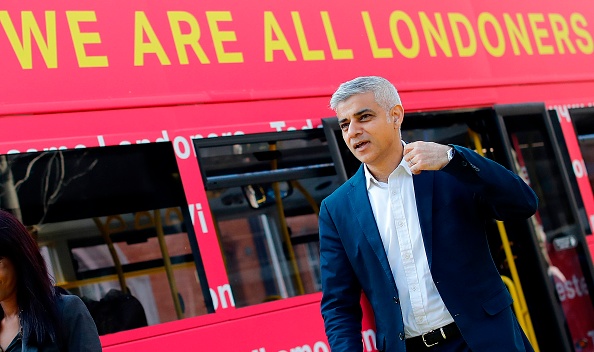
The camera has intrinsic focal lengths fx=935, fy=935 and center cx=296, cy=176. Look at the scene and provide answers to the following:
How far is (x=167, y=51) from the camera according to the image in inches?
175

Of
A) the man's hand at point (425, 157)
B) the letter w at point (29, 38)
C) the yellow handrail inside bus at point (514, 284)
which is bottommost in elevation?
the yellow handrail inside bus at point (514, 284)

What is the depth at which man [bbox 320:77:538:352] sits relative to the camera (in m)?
2.84

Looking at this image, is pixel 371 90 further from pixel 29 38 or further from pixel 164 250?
pixel 29 38

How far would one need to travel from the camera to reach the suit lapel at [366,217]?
2936 millimetres

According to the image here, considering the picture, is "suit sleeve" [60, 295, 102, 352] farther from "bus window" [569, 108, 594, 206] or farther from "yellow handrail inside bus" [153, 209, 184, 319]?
"bus window" [569, 108, 594, 206]

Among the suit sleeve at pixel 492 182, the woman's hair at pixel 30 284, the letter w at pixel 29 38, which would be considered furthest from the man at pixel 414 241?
the letter w at pixel 29 38

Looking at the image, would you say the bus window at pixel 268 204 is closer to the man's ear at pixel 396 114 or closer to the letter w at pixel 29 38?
the letter w at pixel 29 38

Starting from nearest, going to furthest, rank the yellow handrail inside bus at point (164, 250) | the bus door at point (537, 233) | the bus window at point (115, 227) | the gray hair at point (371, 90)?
the gray hair at point (371, 90) → the bus window at point (115, 227) → the yellow handrail inside bus at point (164, 250) → the bus door at point (537, 233)

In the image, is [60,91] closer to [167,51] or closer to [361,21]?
[167,51]

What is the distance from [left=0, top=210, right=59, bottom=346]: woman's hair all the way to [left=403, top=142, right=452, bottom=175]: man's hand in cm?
108

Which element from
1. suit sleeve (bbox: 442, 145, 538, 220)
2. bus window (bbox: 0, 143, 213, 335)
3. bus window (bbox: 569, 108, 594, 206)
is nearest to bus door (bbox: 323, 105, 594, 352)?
bus window (bbox: 569, 108, 594, 206)

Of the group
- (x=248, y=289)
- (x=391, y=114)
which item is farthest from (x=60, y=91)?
(x=391, y=114)

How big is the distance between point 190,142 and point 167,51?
18.5 inches

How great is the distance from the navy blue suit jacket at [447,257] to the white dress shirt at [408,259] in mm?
35
